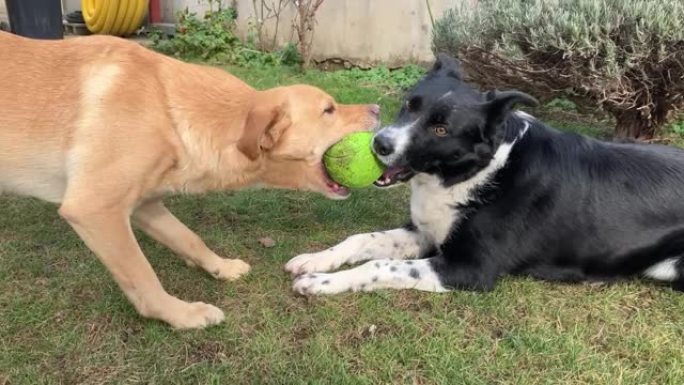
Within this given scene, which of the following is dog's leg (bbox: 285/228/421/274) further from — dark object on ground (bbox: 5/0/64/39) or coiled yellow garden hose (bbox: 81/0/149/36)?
coiled yellow garden hose (bbox: 81/0/149/36)

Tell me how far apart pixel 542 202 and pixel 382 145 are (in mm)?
945

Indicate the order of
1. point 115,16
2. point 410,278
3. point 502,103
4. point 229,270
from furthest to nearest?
→ 1. point 115,16
2. point 229,270
3. point 410,278
4. point 502,103

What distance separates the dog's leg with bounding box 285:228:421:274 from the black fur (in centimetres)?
39

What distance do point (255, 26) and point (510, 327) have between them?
7212mm

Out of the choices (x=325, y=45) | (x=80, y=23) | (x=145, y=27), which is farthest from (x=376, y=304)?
(x=80, y=23)

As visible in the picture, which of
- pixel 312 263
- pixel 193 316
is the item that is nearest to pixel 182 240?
pixel 193 316

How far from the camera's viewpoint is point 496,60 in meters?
5.49

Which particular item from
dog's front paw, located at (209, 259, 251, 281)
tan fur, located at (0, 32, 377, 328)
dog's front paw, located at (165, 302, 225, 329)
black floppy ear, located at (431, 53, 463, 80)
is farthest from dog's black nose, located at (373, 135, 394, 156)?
dog's front paw, located at (165, 302, 225, 329)

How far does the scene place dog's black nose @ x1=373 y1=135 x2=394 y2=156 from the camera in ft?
10.9

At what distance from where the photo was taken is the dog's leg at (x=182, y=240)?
3482mm

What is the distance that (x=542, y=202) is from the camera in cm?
346

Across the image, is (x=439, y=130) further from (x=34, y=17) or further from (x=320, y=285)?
(x=34, y=17)

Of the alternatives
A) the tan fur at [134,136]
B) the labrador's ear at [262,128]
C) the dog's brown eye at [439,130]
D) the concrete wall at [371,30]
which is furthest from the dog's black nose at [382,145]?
the concrete wall at [371,30]

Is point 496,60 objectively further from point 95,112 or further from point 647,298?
point 95,112
